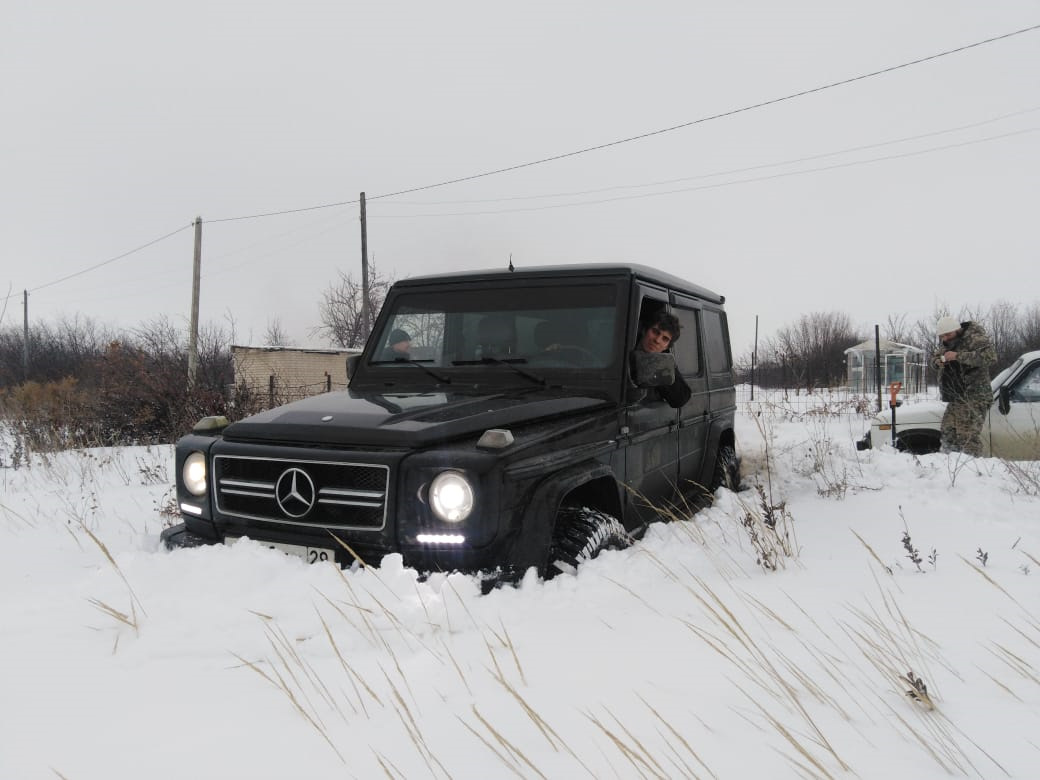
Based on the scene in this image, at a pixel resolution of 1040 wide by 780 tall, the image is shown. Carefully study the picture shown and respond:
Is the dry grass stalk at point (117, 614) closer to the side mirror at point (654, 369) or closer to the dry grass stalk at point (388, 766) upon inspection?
the dry grass stalk at point (388, 766)

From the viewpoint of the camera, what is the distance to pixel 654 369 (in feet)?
11.6

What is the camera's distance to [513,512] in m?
2.59

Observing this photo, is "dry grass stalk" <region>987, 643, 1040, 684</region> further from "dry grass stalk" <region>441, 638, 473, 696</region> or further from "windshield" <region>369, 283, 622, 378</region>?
"windshield" <region>369, 283, 622, 378</region>

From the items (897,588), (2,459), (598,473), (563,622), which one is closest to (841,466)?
(897,588)

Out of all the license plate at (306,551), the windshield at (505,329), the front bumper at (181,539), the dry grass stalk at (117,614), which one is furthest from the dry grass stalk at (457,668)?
the windshield at (505,329)

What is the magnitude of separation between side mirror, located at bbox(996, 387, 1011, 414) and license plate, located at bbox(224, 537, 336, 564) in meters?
7.06

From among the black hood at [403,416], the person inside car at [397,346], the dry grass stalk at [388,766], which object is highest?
the person inside car at [397,346]

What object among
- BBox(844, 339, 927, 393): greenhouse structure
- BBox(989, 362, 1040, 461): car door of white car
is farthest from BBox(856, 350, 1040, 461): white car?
BBox(844, 339, 927, 393): greenhouse structure

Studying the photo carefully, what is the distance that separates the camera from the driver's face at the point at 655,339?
3.89 meters

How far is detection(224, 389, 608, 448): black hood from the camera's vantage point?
2693 millimetres

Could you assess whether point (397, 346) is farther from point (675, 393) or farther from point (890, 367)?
point (890, 367)

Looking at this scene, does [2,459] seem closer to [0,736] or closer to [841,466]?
[0,736]

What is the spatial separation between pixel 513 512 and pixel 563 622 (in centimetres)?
45

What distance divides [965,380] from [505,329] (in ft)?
18.3
